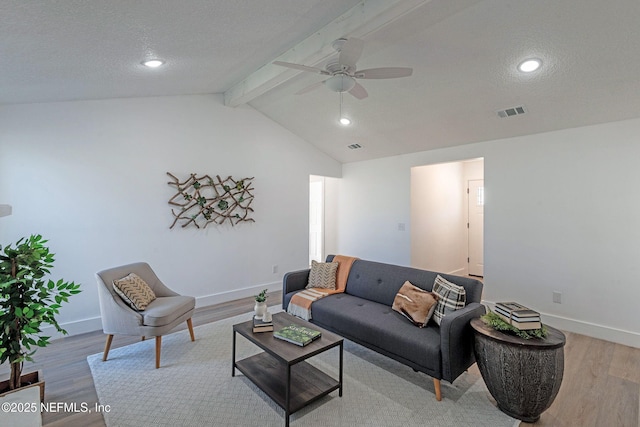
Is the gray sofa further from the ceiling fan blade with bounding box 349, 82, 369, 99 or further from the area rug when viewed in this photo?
the ceiling fan blade with bounding box 349, 82, 369, 99

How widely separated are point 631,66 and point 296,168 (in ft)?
14.6

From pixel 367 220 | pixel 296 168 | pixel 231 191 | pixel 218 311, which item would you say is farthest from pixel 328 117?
pixel 218 311

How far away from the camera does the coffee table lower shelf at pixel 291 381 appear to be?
2.15 m

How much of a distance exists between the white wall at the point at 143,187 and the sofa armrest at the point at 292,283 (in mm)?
1397

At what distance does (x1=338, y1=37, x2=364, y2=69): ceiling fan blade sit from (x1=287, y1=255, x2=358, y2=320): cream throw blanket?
2.38 meters

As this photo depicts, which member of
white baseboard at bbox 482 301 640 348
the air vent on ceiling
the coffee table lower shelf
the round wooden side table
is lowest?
white baseboard at bbox 482 301 640 348

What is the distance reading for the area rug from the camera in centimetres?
210

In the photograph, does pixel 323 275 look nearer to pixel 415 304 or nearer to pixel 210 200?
pixel 415 304

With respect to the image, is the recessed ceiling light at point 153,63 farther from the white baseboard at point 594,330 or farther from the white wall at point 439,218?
the white baseboard at point 594,330

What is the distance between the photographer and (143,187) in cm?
403

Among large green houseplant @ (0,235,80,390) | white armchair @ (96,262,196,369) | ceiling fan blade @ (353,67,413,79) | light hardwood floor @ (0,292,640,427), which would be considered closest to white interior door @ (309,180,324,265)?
light hardwood floor @ (0,292,640,427)

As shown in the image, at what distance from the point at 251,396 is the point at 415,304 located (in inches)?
62.2

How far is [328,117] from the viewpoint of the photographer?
4.81 m

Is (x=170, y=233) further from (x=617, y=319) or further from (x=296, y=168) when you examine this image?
(x=617, y=319)
